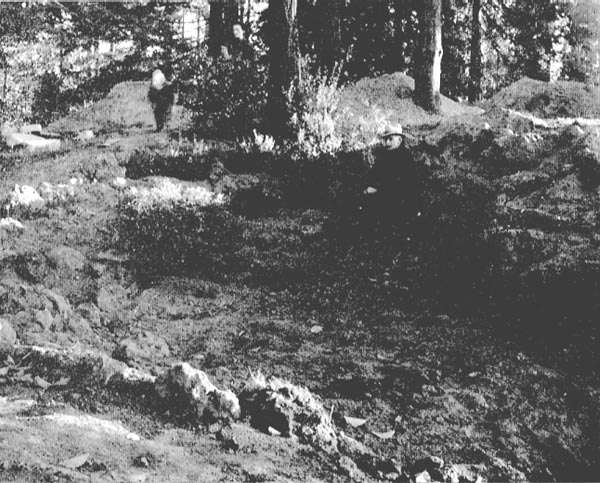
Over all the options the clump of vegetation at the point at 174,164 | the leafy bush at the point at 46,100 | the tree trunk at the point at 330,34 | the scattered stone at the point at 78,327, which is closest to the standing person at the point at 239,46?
the tree trunk at the point at 330,34

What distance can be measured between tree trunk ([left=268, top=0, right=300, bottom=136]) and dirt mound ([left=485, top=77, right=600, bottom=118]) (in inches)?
140

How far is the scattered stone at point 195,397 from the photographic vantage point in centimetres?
335

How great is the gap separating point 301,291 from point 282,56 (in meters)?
4.64

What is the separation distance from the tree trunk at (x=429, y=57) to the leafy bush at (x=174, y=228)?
5604 mm

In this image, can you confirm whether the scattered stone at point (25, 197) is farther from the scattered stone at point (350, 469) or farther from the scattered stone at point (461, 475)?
the scattered stone at point (461, 475)

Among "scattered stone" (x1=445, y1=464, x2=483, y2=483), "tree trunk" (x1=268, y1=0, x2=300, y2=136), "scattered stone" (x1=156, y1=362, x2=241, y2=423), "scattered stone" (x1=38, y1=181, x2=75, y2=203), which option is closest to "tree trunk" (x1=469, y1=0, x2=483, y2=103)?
"tree trunk" (x1=268, y1=0, x2=300, y2=136)

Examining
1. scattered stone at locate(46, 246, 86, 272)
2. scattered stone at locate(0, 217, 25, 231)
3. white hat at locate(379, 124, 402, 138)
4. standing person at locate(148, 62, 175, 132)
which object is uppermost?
standing person at locate(148, 62, 175, 132)

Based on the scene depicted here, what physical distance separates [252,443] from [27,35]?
15677 millimetres

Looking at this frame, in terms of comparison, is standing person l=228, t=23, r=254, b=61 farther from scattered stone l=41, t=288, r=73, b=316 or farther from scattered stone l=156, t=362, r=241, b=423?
scattered stone l=156, t=362, r=241, b=423

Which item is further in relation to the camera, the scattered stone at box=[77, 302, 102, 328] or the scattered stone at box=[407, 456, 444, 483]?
the scattered stone at box=[77, 302, 102, 328]

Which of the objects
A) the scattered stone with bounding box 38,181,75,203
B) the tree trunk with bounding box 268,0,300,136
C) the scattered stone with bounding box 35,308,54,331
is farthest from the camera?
the tree trunk with bounding box 268,0,300,136

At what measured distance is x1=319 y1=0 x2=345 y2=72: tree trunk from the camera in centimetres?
1330

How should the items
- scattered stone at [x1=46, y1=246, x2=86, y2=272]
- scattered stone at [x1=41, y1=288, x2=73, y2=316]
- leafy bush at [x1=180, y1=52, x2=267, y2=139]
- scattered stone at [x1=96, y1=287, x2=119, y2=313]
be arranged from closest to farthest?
scattered stone at [x1=41, y1=288, x2=73, y2=316] < scattered stone at [x1=96, y1=287, x2=119, y2=313] < scattered stone at [x1=46, y1=246, x2=86, y2=272] < leafy bush at [x1=180, y1=52, x2=267, y2=139]

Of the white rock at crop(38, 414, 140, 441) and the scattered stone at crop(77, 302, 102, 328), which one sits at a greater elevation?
the white rock at crop(38, 414, 140, 441)
